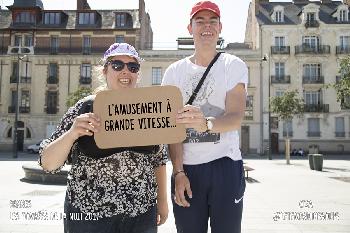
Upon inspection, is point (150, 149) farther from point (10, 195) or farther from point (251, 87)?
point (251, 87)

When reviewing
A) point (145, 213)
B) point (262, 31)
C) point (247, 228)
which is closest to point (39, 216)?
point (247, 228)

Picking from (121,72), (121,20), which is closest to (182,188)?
(121,72)

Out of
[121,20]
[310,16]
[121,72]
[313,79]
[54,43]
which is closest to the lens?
[121,72]

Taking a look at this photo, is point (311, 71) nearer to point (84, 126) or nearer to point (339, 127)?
point (339, 127)

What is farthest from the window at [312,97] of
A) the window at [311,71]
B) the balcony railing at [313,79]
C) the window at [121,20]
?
the window at [121,20]

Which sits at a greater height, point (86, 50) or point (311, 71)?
point (86, 50)

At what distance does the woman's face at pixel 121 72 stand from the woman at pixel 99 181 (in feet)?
0.88

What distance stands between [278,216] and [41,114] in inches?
1445

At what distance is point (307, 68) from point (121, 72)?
4127cm

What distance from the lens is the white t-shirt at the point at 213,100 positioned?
2760mm

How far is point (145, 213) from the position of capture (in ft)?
8.78

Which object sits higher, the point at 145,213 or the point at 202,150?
the point at 202,150

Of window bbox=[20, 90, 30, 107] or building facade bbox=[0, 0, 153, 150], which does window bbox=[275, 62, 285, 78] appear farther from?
window bbox=[20, 90, 30, 107]

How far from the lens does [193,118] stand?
241cm
